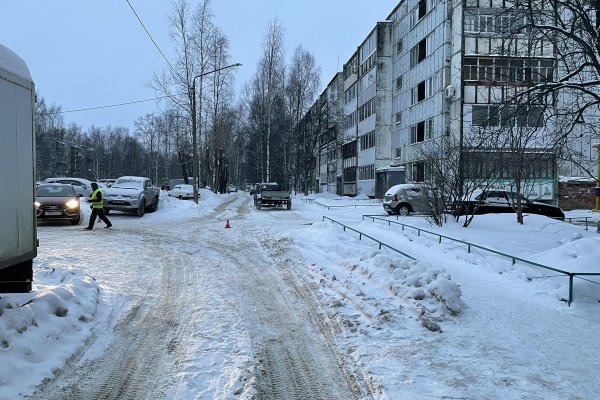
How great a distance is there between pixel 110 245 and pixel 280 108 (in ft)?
124

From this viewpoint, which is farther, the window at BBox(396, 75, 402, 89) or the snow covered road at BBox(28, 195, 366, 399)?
the window at BBox(396, 75, 402, 89)

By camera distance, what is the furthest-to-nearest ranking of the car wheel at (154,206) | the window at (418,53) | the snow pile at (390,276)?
the window at (418,53) → the car wheel at (154,206) → the snow pile at (390,276)

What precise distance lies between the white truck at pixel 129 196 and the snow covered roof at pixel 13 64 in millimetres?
14965

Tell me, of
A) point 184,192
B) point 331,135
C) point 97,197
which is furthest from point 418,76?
point 97,197

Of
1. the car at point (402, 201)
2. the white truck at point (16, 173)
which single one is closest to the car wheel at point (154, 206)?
the car at point (402, 201)

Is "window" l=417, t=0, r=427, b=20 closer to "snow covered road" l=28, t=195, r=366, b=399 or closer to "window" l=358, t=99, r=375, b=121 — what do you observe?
"window" l=358, t=99, r=375, b=121

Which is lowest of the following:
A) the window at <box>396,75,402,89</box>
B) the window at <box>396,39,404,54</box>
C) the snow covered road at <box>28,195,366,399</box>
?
the snow covered road at <box>28,195,366,399</box>

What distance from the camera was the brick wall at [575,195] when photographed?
31.2 m

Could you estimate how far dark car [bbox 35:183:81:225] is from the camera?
15.9 meters

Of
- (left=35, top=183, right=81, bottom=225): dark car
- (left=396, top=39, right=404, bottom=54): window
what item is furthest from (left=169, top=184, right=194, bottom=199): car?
(left=396, top=39, right=404, bottom=54): window

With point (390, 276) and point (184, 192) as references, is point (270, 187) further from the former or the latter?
point (390, 276)

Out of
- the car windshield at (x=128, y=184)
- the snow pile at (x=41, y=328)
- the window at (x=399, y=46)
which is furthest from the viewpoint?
the window at (x=399, y=46)

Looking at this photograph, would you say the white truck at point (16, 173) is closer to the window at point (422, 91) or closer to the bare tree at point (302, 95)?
the window at point (422, 91)

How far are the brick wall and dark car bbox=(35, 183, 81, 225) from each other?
2934 cm
